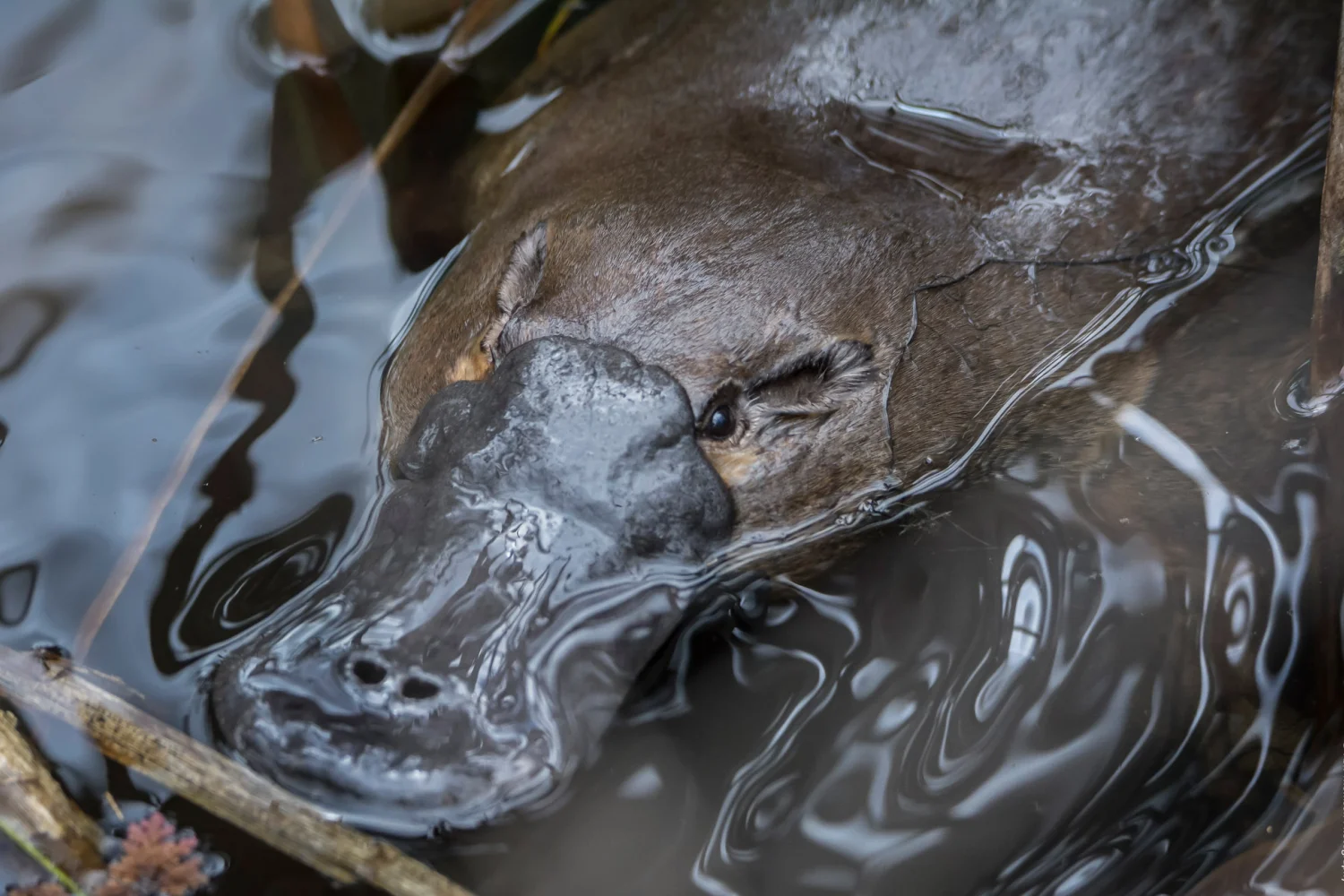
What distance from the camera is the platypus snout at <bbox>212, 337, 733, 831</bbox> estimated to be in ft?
6.23

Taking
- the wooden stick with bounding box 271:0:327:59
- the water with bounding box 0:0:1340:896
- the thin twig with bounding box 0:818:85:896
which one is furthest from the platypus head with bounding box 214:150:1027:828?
the wooden stick with bounding box 271:0:327:59

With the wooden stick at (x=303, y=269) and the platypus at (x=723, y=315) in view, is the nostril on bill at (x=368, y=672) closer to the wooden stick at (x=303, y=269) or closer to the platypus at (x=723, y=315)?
the platypus at (x=723, y=315)

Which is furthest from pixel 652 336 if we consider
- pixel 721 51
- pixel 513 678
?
pixel 721 51

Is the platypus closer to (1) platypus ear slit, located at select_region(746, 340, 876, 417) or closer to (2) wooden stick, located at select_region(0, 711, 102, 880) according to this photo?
(1) platypus ear slit, located at select_region(746, 340, 876, 417)

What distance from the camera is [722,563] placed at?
2.36 metres

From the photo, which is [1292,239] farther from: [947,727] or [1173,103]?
[947,727]

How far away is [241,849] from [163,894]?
140 mm

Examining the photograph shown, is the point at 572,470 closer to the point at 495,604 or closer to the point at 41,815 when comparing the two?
the point at 495,604

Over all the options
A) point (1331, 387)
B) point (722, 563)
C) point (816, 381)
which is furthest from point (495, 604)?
point (1331, 387)

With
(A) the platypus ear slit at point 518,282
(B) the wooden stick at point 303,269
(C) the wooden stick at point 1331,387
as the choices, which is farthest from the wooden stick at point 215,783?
(C) the wooden stick at point 1331,387

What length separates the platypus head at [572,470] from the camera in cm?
193

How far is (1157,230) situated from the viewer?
2965 mm

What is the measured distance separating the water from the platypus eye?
0.85ft

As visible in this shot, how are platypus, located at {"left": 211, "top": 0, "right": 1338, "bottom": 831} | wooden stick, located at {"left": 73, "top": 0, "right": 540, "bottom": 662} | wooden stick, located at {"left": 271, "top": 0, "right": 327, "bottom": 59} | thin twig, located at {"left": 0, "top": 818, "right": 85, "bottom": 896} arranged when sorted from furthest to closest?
wooden stick, located at {"left": 271, "top": 0, "right": 327, "bottom": 59}
wooden stick, located at {"left": 73, "top": 0, "right": 540, "bottom": 662}
platypus, located at {"left": 211, "top": 0, "right": 1338, "bottom": 831}
thin twig, located at {"left": 0, "top": 818, "right": 85, "bottom": 896}
